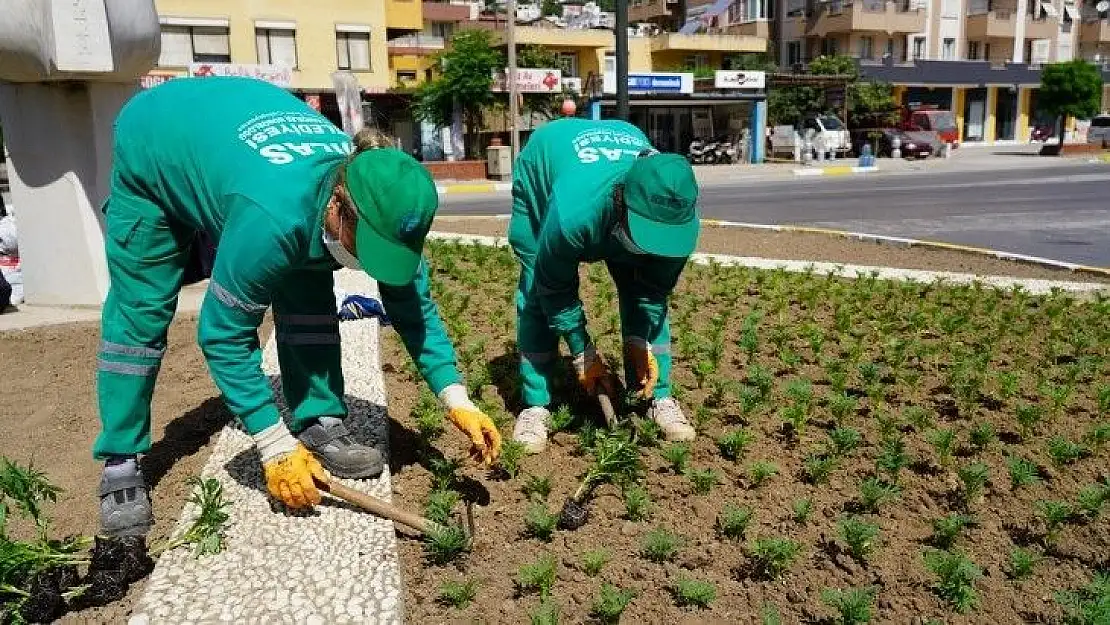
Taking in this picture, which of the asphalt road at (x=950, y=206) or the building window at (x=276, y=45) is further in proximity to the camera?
the building window at (x=276, y=45)

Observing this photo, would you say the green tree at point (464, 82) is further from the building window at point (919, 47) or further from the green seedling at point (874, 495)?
the building window at point (919, 47)

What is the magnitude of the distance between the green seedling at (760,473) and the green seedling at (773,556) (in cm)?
52

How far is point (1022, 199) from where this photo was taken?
590 inches

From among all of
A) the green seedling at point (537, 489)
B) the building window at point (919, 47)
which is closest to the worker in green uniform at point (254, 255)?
the green seedling at point (537, 489)

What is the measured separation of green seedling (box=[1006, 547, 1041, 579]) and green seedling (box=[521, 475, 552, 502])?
60.6 inches

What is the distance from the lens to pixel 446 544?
282 cm

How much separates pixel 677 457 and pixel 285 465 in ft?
4.78

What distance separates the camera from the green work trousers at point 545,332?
3883 millimetres

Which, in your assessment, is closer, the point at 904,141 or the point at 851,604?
the point at 851,604

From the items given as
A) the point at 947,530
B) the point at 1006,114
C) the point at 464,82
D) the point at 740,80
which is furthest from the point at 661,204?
the point at 1006,114

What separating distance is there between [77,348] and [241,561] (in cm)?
314

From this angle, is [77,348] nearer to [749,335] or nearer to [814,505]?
[749,335]

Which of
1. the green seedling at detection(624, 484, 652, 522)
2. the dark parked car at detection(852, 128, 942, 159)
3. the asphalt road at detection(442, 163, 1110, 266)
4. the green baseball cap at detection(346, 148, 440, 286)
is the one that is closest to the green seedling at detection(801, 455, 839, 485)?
the green seedling at detection(624, 484, 652, 522)

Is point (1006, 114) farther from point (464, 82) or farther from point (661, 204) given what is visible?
point (661, 204)
